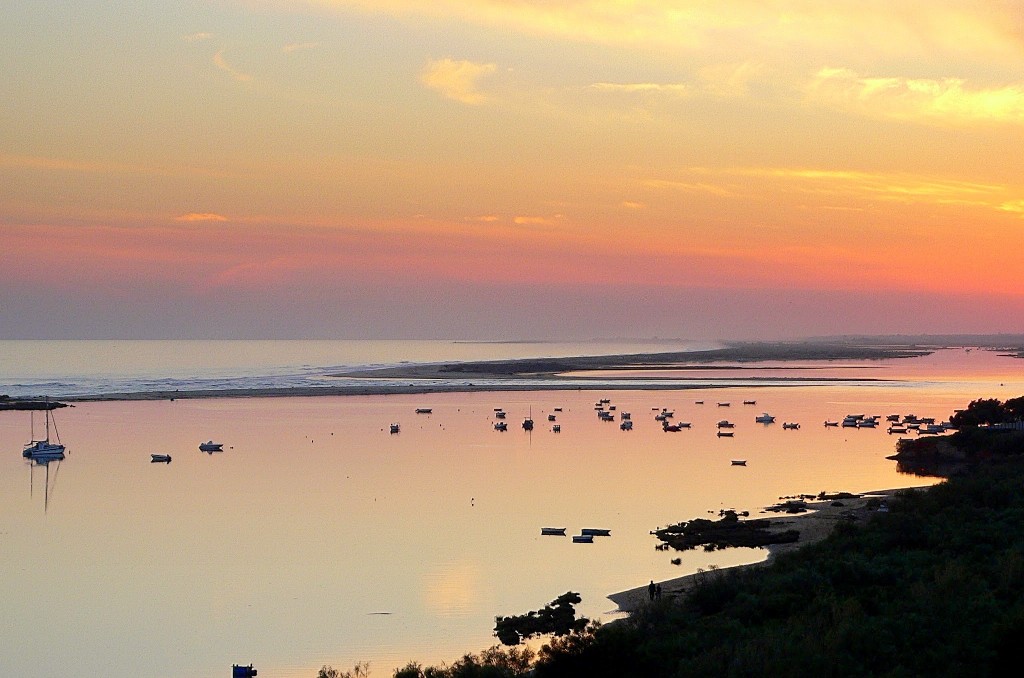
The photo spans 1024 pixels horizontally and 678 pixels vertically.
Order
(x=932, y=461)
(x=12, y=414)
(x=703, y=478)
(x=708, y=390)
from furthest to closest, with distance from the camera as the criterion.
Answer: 1. (x=708, y=390)
2. (x=12, y=414)
3. (x=932, y=461)
4. (x=703, y=478)

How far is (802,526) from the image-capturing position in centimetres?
3538

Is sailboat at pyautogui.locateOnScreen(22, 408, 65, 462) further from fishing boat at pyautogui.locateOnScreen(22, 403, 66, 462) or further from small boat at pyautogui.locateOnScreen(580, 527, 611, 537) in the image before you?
small boat at pyautogui.locateOnScreen(580, 527, 611, 537)

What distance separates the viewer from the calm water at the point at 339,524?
24422 millimetres

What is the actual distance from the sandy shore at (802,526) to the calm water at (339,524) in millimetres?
738

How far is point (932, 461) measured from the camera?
55188 millimetres

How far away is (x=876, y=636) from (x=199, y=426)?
63.2 m

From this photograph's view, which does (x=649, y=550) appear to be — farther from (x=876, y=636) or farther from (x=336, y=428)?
(x=336, y=428)

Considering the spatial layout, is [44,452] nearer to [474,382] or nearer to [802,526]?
[802,526]

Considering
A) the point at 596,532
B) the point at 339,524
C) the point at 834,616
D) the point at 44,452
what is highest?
the point at 834,616

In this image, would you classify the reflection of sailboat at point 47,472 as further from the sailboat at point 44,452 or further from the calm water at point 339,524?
the calm water at point 339,524

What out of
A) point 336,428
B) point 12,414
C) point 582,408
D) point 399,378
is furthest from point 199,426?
point 399,378

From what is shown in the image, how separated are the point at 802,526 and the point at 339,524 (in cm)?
1528

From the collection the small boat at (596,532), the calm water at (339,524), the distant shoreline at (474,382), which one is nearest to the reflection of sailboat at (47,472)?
the calm water at (339,524)

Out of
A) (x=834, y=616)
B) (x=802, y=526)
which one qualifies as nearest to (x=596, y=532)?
(x=802, y=526)
